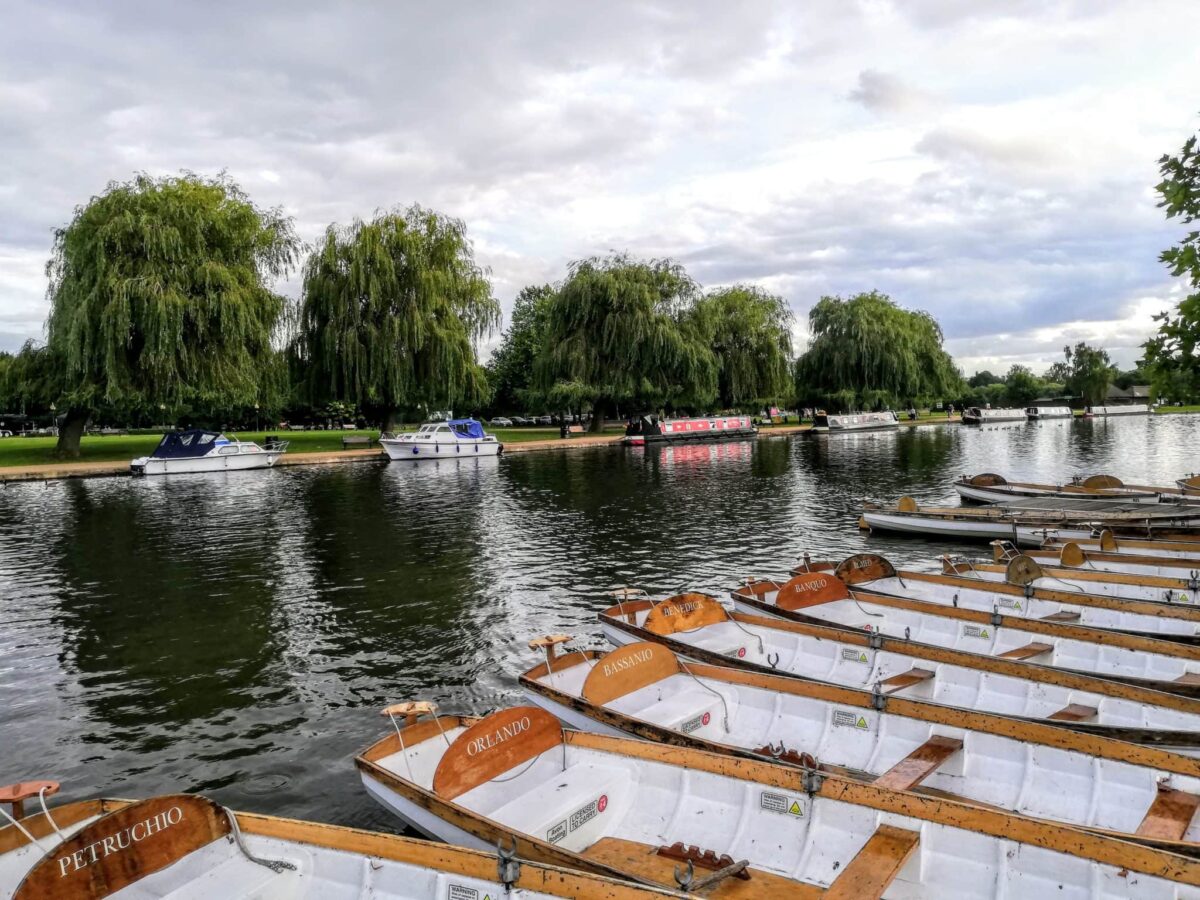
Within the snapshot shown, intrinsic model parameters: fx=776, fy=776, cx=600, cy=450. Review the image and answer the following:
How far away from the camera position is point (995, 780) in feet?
23.4

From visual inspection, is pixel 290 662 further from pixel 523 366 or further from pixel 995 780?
pixel 523 366

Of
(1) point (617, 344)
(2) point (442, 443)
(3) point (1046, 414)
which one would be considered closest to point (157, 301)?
(2) point (442, 443)

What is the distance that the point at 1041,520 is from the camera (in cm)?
2150

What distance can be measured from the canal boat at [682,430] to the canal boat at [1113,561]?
1993 inches

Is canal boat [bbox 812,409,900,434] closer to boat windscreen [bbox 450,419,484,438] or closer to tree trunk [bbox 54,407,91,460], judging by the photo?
boat windscreen [bbox 450,419,484,438]

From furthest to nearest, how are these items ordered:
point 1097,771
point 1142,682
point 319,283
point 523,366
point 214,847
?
point 523,366 < point 319,283 < point 1142,682 < point 1097,771 < point 214,847

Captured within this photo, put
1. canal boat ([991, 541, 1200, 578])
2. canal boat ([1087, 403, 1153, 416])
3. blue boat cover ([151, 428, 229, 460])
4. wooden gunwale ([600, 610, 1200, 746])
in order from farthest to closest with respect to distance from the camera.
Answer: canal boat ([1087, 403, 1153, 416])
blue boat cover ([151, 428, 229, 460])
canal boat ([991, 541, 1200, 578])
wooden gunwale ([600, 610, 1200, 746])

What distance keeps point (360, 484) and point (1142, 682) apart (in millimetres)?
36431

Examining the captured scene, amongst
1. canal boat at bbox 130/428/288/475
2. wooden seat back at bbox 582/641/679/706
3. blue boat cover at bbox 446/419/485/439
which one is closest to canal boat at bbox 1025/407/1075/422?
blue boat cover at bbox 446/419/485/439

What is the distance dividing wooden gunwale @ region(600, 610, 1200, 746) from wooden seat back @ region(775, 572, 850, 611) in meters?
1.38

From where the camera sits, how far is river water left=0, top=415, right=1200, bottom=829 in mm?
10117

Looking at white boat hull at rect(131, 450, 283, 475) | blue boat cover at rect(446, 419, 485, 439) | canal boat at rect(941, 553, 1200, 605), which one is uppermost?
blue boat cover at rect(446, 419, 485, 439)

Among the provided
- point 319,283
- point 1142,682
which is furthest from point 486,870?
point 319,283

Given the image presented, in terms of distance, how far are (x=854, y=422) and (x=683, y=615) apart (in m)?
75.9
